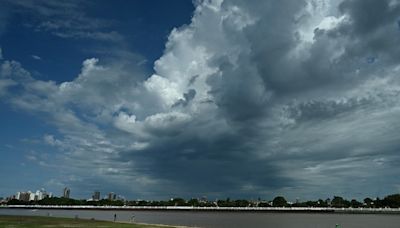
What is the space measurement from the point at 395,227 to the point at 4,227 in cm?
11434

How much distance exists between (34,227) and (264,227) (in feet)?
221

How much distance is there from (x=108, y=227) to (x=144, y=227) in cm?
802

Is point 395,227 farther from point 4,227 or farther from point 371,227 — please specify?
point 4,227

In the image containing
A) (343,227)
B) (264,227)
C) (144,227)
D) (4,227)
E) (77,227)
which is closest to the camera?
(4,227)

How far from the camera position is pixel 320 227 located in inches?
4875

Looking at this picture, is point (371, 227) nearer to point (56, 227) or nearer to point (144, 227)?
point (144, 227)

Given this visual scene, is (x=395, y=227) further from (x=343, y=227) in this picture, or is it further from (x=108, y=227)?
(x=108, y=227)

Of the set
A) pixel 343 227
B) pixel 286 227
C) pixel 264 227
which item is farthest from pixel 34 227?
pixel 343 227

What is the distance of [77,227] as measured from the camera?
7788 centimetres

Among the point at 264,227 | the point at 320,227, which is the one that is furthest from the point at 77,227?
the point at 320,227

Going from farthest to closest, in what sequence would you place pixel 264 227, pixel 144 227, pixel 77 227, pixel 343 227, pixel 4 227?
pixel 343 227 < pixel 264 227 < pixel 144 227 < pixel 77 227 < pixel 4 227

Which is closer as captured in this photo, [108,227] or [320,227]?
[108,227]

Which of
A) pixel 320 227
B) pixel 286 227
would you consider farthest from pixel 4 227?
pixel 320 227

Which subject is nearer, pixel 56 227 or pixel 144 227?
pixel 56 227
